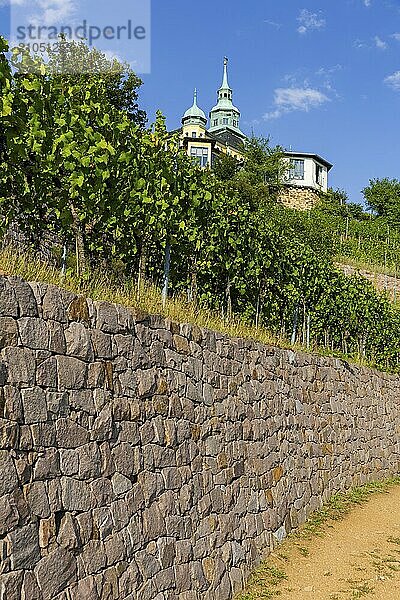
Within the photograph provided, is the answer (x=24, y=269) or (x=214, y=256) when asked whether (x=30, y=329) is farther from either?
(x=214, y=256)

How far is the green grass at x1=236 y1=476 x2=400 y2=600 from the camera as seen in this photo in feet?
23.0

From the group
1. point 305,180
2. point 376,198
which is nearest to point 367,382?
point 376,198

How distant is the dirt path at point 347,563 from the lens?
7121 mm

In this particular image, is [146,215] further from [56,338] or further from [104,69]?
[104,69]

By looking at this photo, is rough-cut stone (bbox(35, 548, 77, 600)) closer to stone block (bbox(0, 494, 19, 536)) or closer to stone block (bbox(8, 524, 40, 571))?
stone block (bbox(8, 524, 40, 571))

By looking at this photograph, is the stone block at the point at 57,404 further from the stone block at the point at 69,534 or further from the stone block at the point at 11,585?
the stone block at the point at 11,585

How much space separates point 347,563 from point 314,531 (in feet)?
4.05

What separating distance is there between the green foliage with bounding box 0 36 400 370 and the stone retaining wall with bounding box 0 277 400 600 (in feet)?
3.35

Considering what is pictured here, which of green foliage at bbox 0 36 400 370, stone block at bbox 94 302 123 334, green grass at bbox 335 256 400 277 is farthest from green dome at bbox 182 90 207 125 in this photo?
stone block at bbox 94 302 123 334

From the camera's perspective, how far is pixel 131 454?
5215 mm

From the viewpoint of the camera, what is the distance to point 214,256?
32.0 feet

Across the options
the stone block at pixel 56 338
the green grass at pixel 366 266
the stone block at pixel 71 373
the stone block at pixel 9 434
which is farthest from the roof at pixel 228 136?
the stone block at pixel 9 434

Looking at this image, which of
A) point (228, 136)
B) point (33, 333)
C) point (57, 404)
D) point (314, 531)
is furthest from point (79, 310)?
point (228, 136)

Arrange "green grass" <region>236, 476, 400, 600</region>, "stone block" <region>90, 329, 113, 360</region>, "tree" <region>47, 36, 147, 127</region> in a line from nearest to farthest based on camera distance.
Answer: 1. "stone block" <region>90, 329, 113, 360</region>
2. "green grass" <region>236, 476, 400, 600</region>
3. "tree" <region>47, 36, 147, 127</region>
